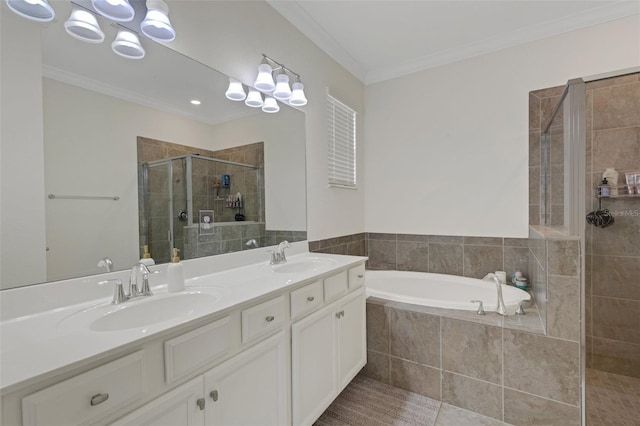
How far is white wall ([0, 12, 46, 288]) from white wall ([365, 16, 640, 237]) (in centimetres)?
265

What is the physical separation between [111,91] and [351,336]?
182 centimetres

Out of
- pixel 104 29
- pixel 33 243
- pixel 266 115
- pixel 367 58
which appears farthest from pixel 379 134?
pixel 33 243

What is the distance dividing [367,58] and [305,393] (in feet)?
9.20

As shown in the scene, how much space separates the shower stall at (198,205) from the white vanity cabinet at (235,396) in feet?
2.05

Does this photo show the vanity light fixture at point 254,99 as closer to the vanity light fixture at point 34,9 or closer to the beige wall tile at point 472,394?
the vanity light fixture at point 34,9

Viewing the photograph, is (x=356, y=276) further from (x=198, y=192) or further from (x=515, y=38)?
(x=515, y=38)

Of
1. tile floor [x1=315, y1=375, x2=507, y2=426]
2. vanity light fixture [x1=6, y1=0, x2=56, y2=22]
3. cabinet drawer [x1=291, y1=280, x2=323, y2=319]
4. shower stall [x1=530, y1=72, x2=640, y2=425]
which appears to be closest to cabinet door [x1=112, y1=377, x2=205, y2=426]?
cabinet drawer [x1=291, y1=280, x2=323, y2=319]

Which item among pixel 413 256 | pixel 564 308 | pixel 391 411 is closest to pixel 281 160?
pixel 413 256

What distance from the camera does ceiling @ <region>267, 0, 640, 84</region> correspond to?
2.14m

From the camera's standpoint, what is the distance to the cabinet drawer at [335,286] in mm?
1686

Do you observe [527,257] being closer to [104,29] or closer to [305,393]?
[305,393]

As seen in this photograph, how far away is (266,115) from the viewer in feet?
6.71

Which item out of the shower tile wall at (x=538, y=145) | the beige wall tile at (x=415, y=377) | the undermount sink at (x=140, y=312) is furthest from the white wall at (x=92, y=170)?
the shower tile wall at (x=538, y=145)

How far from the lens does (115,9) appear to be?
1.22m
